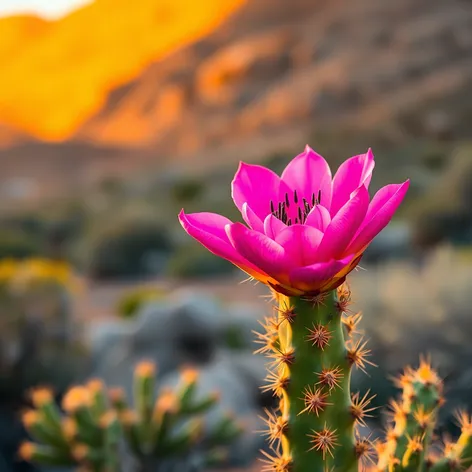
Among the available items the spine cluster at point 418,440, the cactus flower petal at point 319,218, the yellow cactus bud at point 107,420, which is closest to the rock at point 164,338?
the yellow cactus bud at point 107,420

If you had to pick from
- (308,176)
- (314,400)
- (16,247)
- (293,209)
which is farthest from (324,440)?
(16,247)

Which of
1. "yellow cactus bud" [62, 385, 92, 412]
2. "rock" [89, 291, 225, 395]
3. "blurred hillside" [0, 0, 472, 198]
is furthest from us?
"blurred hillside" [0, 0, 472, 198]

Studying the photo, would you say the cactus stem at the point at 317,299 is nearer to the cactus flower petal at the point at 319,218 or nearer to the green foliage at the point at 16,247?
the cactus flower petal at the point at 319,218

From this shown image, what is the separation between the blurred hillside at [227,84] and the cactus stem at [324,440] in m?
38.9

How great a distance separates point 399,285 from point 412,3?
200 ft

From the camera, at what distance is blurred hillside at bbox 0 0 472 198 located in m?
51.5

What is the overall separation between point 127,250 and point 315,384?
64.7ft

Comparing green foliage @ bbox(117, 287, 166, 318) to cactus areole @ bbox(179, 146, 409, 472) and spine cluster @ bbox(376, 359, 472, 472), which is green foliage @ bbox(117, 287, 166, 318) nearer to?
spine cluster @ bbox(376, 359, 472, 472)

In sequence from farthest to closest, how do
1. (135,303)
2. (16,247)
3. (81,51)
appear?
(81,51)
(16,247)
(135,303)

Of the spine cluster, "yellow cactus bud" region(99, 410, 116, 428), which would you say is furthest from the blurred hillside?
the spine cluster

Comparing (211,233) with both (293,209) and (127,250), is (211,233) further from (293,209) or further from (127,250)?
(127,250)

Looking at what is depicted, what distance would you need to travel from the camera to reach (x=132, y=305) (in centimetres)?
1207

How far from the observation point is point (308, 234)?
1919mm

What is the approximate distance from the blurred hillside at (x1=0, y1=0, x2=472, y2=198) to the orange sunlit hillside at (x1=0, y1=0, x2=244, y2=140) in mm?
173
